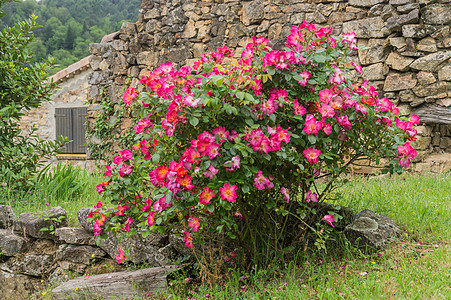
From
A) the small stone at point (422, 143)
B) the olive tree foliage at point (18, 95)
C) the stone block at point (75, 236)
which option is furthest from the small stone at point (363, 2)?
the stone block at point (75, 236)

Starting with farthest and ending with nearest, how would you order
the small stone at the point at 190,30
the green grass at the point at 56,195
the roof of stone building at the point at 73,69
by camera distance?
the roof of stone building at the point at 73,69, the small stone at the point at 190,30, the green grass at the point at 56,195

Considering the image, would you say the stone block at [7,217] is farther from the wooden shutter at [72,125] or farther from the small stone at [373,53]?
the wooden shutter at [72,125]

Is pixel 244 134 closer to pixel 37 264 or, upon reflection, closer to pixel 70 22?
pixel 37 264

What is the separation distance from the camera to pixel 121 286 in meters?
3.13

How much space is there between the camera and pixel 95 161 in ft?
25.4

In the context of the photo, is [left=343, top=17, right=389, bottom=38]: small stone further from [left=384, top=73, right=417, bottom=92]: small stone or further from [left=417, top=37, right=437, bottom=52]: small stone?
[left=384, top=73, right=417, bottom=92]: small stone

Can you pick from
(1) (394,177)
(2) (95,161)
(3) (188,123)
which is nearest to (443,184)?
(1) (394,177)

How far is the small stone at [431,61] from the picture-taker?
17.6ft

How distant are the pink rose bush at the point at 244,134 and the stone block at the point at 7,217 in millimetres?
1860

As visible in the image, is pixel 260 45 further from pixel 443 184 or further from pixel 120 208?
pixel 443 184

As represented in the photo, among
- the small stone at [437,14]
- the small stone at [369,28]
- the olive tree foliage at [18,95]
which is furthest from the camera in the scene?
the small stone at [369,28]

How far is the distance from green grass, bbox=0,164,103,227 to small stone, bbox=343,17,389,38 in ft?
14.3

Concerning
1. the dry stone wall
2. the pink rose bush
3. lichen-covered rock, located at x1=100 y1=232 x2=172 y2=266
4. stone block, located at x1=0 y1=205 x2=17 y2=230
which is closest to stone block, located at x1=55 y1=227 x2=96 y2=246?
lichen-covered rock, located at x1=100 y1=232 x2=172 y2=266

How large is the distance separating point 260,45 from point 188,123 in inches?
29.4
